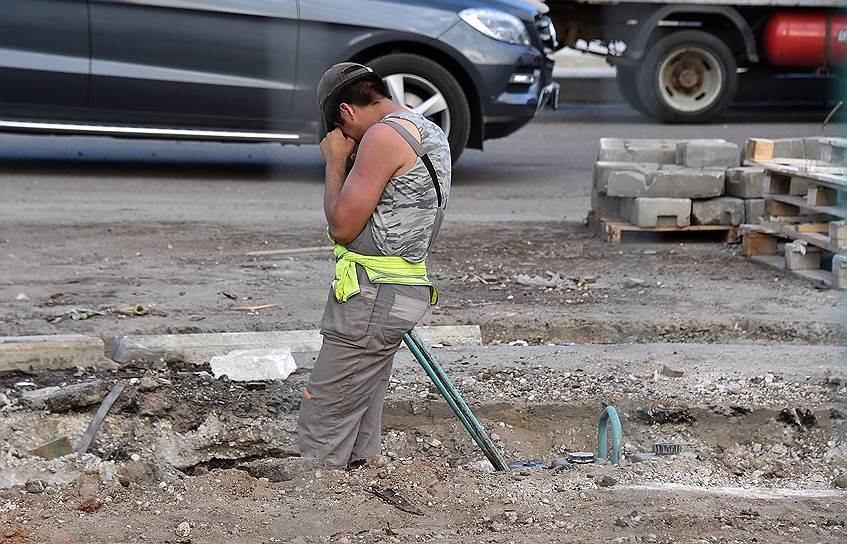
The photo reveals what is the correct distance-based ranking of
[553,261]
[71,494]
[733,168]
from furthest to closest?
[733,168] → [553,261] → [71,494]

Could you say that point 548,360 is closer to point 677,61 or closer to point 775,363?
point 775,363

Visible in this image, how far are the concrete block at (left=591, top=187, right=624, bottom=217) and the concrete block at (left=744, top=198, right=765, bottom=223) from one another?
2.71 ft

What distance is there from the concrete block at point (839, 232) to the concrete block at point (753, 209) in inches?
39.1

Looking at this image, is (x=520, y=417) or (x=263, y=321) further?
(x=263, y=321)

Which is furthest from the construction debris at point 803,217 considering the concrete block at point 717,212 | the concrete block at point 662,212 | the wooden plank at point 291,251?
the wooden plank at point 291,251

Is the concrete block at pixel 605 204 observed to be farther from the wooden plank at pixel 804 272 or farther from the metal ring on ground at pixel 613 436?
the metal ring on ground at pixel 613 436

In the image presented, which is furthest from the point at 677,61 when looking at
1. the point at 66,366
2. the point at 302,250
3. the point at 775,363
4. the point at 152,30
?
the point at 66,366

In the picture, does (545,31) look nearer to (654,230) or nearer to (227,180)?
(227,180)

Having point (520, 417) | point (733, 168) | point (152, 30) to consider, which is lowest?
point (520, 417)

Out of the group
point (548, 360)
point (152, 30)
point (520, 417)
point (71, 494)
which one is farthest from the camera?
point (152, 30)

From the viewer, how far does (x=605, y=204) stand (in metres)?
8.19

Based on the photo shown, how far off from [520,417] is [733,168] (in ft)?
11.3

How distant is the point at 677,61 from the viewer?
14172mm

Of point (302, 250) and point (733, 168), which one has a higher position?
point (733, 168)
